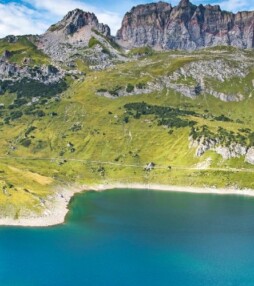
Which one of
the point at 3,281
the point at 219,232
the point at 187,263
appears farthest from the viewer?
the point at 219,232

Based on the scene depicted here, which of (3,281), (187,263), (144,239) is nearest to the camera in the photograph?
(3,281)

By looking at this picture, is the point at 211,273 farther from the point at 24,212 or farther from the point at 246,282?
the point at 24,212

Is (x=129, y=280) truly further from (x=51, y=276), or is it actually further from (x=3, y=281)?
(x=3, y=281)

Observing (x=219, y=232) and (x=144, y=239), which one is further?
(x=219, y=232)

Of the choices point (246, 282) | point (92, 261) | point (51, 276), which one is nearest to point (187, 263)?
point (246, 282)

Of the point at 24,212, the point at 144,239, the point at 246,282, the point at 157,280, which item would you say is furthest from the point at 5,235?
the point at 246,282

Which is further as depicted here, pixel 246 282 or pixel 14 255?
pixel 14 255

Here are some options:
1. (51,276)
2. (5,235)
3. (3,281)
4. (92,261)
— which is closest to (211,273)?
(92,261)

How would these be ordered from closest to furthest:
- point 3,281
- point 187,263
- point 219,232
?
1. point 3,281
2. point 187,263
3. point 219,232
